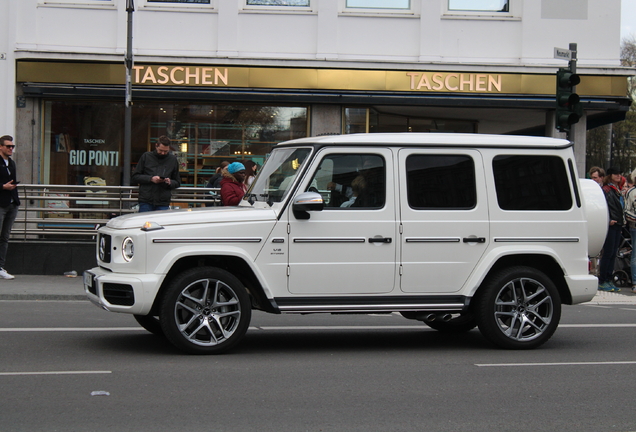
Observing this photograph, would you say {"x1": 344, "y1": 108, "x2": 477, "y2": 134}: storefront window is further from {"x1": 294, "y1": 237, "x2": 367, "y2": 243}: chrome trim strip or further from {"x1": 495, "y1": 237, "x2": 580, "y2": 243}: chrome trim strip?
{"x1": 294, "y1": 237, "x2": 367, "y2": 243}: chrome trim strip

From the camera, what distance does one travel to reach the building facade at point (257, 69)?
18141 mm

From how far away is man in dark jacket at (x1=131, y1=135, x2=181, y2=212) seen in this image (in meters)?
12.6

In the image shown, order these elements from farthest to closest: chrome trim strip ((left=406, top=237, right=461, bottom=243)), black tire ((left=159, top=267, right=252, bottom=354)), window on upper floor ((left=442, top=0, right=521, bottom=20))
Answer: window on upper floor ((left=442, top=0, right=521, bottom=20)) < chrome trim strip ((left=406, top=237, right=461, bottom=243)) < black tire ((left=159, top=267, right=252, bottom=354))

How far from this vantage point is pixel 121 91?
707 inches

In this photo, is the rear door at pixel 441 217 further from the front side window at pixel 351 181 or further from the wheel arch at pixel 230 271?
the wheel arch at pixel 230 271

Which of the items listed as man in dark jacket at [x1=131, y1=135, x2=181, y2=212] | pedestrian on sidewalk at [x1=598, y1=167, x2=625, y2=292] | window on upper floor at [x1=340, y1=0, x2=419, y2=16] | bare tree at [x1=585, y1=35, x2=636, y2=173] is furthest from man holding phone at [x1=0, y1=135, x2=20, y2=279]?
bare tree at [x1=585, y1=35, x2=636, y2=173]

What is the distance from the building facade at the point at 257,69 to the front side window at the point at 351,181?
426 inches

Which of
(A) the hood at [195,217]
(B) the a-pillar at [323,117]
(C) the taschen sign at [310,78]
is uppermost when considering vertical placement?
(C) the taschen sign at [310,78]

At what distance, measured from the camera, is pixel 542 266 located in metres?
8.34

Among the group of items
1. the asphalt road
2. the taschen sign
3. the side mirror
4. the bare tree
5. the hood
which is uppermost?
the bare tree

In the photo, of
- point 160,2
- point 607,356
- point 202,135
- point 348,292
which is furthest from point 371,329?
point 160,2

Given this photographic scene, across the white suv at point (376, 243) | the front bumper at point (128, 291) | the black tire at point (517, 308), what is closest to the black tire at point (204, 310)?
the white suv at point (376, 243)

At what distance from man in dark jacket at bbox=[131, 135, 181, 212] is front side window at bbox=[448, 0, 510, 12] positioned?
8996 millimetres

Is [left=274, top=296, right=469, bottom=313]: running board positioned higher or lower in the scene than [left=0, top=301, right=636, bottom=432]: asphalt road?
higher
